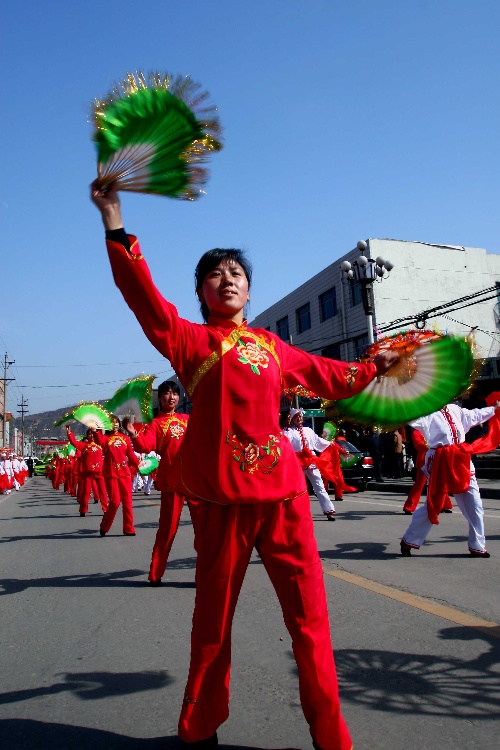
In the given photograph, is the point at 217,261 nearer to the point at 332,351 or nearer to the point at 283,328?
the point at 332,351

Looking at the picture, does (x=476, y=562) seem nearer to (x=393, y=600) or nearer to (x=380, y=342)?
(x=393, y=600)

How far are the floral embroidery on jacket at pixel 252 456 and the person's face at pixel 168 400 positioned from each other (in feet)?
11.9

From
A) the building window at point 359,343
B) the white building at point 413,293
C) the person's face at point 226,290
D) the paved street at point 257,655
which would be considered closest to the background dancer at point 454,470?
the paved street at point 257,655

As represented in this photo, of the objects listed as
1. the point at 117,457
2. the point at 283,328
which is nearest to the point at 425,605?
the point at 117,457

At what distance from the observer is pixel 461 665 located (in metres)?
3.45

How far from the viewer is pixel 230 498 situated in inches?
99.8

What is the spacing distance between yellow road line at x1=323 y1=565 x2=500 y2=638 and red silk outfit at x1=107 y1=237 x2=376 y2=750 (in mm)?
1995

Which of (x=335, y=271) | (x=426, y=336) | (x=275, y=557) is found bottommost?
(x=275, y=557)

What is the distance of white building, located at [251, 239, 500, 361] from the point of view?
27172 mm

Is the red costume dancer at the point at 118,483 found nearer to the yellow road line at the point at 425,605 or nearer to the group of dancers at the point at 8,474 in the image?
the yellow road line at the point at 425,605

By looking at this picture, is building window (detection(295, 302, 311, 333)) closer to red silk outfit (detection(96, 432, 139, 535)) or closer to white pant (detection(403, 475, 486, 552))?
red silk outfit (detection(96, 432, 139, 535))

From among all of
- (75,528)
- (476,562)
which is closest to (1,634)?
(476,562)

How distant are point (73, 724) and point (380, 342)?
240 cm

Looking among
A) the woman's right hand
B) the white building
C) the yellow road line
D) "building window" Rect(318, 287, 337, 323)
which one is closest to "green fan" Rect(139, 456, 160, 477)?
the yellow road line
